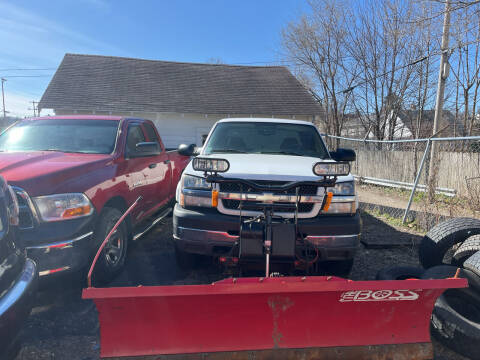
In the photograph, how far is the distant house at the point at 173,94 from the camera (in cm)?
1622

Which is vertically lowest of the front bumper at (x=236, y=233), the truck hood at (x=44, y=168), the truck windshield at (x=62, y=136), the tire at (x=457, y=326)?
the tire at (x=457, y=326)

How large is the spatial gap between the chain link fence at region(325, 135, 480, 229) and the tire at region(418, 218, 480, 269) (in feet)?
6.26

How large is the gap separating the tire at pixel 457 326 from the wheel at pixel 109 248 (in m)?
3.15

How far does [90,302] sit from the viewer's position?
315cm

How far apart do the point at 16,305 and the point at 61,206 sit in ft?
3.30

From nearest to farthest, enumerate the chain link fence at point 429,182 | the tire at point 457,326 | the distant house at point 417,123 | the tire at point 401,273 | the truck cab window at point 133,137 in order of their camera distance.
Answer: the tire at point 457,326
the tire at point 401,273
the truck cab window at point 133,137
the chain link fence at point 429,182
the distant house at point 417,123

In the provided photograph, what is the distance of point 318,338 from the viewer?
2.12 meters

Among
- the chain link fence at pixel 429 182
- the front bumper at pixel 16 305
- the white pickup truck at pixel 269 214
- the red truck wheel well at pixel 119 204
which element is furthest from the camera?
the chain link fence at pixel 429 182

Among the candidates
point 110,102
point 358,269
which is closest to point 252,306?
point 358,269

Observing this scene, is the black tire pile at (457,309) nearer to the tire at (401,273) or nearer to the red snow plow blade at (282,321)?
the tire at (401,273)

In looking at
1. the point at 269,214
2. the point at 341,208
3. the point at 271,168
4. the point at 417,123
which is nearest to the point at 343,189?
the point at 341,208

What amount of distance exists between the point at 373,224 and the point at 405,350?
4.35 metres

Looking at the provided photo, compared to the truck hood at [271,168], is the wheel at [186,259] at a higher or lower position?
lower

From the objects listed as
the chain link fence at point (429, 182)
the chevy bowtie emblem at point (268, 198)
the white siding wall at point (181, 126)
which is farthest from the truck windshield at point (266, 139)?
the white siding wall at point (181, 126)
